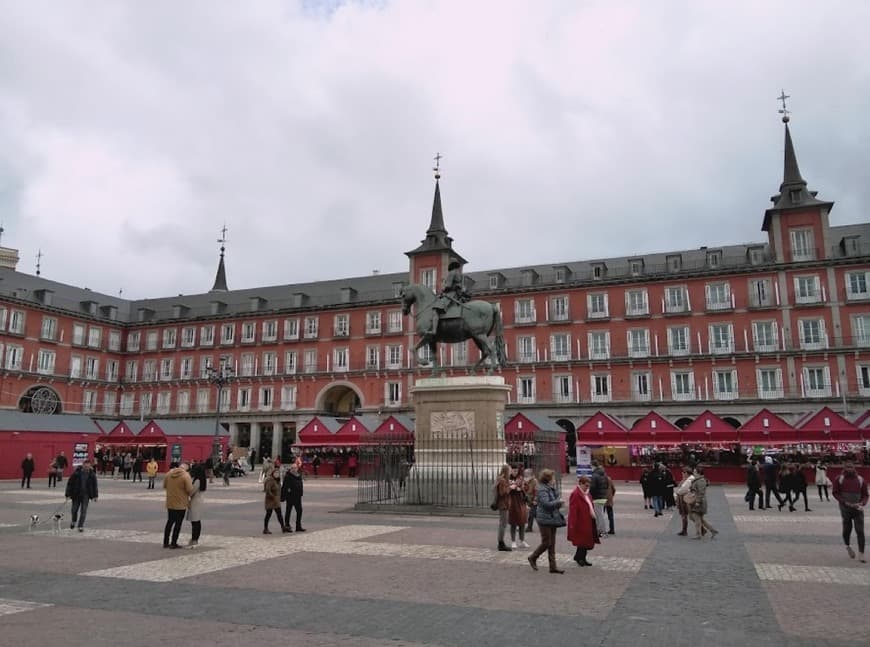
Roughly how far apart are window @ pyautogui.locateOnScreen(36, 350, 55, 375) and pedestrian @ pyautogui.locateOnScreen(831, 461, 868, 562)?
2418 inches

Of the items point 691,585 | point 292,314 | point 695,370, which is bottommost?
point 691,585

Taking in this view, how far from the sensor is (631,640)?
Answer: 5.79 metres

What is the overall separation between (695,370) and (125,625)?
46.6 meters

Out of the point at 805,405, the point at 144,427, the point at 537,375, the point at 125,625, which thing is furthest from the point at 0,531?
the point at 805,405

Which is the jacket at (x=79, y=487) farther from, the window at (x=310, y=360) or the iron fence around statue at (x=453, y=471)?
the window at (x=310, y=360)

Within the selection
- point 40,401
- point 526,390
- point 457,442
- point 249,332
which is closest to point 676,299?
Result: point 526,390

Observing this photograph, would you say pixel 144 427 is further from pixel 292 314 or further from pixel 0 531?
pixel 0 531

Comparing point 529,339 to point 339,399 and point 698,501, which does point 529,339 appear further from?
point 698,501

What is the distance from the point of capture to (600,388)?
1957 inches

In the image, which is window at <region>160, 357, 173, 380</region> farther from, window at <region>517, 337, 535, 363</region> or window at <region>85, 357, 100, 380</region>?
window at <region>517, 337, 535, 363</region>

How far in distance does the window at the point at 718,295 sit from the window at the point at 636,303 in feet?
14.3

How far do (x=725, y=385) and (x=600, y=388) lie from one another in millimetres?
8659

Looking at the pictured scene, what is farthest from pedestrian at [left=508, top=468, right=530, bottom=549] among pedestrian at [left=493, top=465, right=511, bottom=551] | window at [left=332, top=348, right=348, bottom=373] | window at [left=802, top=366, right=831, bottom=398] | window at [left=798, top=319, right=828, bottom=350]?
window at [left=332, top=348, right=348, bottom=373]

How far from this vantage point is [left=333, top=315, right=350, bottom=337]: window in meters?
58.3
